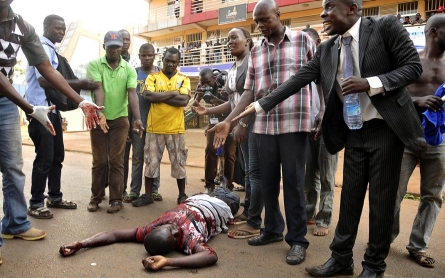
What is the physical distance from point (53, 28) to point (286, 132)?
304cm

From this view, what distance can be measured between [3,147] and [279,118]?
234 cm

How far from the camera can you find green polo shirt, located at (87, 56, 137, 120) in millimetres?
4465

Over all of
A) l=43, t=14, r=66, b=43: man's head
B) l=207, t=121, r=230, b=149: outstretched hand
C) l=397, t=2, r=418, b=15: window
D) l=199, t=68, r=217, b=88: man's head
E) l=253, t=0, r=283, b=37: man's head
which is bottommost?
l=207, t=121, r=230, b=149: outstretched hand

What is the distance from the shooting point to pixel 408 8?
17266 millimetres

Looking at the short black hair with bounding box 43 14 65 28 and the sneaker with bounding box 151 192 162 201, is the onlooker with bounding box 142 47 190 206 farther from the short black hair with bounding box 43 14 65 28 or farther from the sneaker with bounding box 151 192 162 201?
the short black hair with bounding box 43 14 65 28

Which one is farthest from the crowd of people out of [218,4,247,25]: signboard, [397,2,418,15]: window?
[218,4,247,25]: signboard

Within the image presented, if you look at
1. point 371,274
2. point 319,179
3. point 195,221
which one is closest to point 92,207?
point 195,221

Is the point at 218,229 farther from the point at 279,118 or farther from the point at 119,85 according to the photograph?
the point at 119,85

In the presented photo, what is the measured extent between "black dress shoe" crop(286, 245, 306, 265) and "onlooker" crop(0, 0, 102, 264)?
1996mm

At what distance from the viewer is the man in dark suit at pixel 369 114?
2.39 metres

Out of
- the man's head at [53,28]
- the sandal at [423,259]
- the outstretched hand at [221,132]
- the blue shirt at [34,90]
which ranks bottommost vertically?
the sandal at [423,259]

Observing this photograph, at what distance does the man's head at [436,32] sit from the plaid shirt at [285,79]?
95cm

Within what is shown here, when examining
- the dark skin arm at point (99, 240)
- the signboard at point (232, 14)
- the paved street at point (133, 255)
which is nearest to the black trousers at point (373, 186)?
the paved street at point (133, 255)

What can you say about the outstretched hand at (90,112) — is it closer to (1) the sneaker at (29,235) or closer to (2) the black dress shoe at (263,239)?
(1) the sneaker at (29,235)
